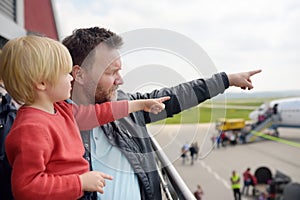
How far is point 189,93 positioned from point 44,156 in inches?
16.1

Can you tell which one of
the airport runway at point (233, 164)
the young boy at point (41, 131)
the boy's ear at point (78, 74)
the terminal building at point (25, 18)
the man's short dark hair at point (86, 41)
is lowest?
the airport runway at point (233, 164)

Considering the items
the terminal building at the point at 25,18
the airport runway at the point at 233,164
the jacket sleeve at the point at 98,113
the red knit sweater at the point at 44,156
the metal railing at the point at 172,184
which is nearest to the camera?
the red knit sweater at the point at 44,156

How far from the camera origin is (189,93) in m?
0.76

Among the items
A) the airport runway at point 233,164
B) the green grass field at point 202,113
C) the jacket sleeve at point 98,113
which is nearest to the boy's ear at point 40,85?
the jacket sleeve at point 98,113

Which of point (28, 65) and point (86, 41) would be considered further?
point (86, 41)

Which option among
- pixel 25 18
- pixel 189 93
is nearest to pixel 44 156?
pixel 189 93

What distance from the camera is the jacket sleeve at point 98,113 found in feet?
1.96

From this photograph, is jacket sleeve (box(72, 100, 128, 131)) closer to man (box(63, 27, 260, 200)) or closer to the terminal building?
man (box(63, 27, 260, 200))

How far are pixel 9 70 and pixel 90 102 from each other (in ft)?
0.67

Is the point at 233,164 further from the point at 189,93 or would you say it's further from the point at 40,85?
the point at 40,85

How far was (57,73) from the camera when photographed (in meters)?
0.47

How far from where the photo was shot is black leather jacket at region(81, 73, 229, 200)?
26.0 inches

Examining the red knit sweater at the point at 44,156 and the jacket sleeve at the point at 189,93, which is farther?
the jacket sleeve at the point at 189,93

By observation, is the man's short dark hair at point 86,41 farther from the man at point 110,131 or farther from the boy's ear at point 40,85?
the boy's ear at point 40,85
